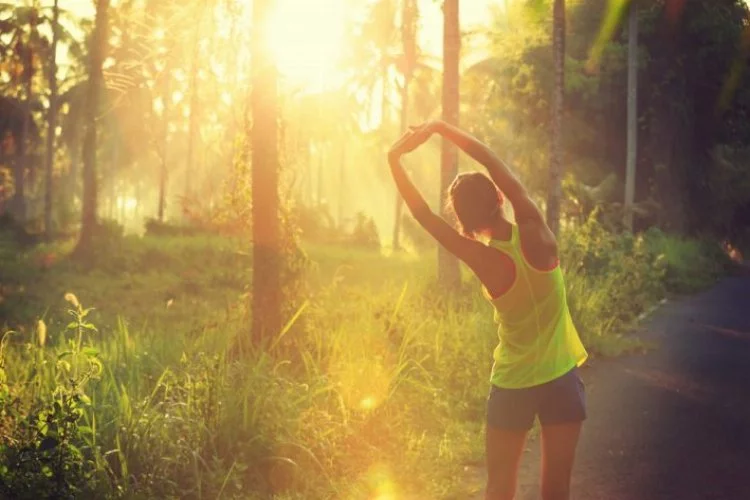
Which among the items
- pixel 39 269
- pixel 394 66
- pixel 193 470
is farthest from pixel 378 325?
pixel 394 66

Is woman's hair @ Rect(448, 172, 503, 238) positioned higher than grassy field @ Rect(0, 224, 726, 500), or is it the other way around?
woman's hair @ Rect(448, 172, 503, 238)

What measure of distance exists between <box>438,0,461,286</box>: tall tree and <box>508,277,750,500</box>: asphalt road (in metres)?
3.72

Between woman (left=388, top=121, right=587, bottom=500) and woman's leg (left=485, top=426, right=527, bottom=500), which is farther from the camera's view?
woman's leg (left=485, top=426, right=527, bottom=500)

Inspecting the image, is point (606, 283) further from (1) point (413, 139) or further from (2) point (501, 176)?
(2) point (501, 176)

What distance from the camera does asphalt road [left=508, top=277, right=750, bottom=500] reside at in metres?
6.37

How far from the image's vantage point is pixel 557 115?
1727 cm

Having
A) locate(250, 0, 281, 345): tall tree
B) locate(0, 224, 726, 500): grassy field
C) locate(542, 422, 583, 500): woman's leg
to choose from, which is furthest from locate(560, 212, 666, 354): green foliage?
locate(542, 422, 583, 500): woman's leg

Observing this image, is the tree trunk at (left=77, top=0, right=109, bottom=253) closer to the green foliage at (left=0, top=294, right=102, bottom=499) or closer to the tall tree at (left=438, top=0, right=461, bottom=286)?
the tall tree at (left=438, top=0, right=461, bottom=286)

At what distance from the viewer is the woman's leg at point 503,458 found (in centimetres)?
366

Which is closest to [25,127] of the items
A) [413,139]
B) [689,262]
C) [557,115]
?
[689,262]

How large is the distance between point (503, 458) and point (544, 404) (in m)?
0.32

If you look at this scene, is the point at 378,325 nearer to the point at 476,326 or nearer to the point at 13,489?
the point at 476,326

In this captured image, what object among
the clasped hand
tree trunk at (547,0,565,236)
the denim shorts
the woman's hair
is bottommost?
the denim shorts

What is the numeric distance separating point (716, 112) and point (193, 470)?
106 ft
